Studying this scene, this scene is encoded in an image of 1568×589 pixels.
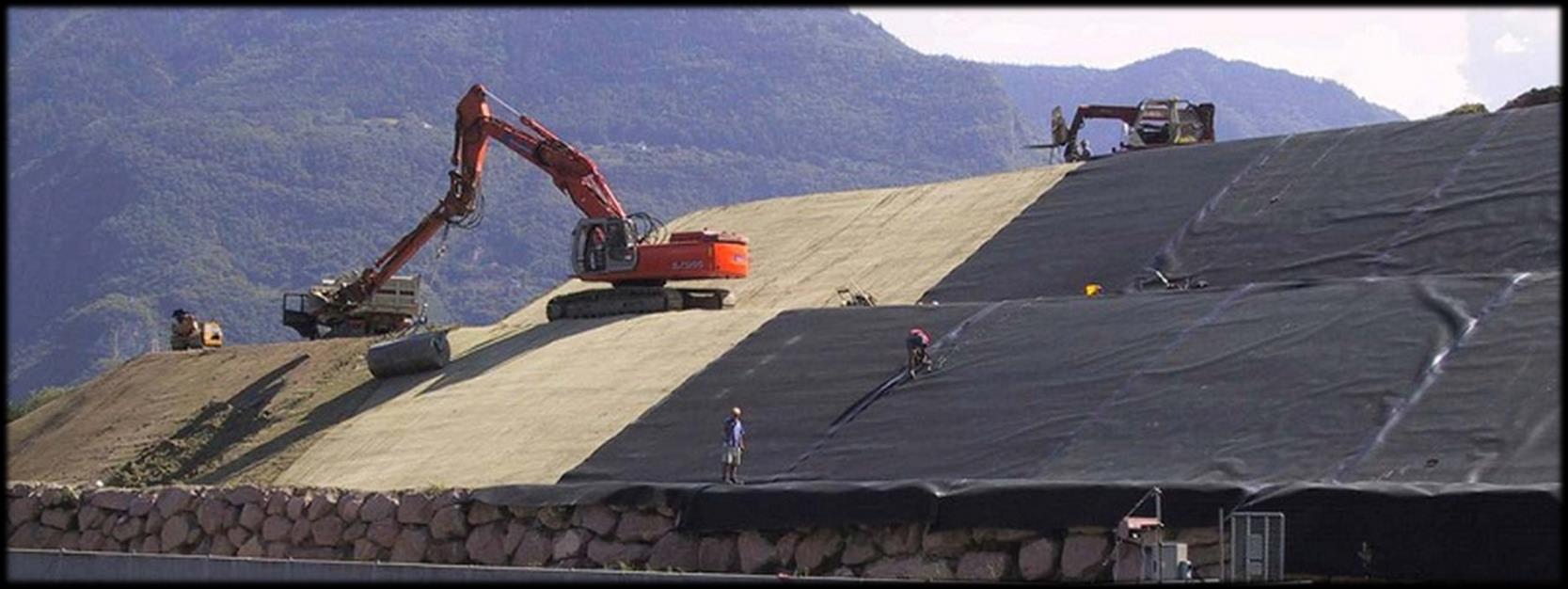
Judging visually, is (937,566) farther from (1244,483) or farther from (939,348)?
(939,348)

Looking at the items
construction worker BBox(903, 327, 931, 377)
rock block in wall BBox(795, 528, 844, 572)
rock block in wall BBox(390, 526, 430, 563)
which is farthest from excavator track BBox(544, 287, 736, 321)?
rock block in wall BBox(795, 528, 844, 572)

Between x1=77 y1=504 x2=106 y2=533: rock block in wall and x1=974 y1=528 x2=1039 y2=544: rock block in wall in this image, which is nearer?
x1=974 y1=528 x2=1039 y2=544: rock block in wall

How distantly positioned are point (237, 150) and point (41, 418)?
138 metres

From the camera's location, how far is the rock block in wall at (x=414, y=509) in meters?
32.1

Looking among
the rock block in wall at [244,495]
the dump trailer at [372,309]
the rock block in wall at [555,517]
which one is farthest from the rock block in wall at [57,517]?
the dump trailer at [372,309]

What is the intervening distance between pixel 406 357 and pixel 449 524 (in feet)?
31.9

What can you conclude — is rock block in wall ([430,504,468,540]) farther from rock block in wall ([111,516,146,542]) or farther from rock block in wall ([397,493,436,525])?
rock block in wall ([111,516,146,542])

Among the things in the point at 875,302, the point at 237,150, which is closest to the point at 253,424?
the point at 875,302

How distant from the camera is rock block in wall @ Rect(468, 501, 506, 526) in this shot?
31.4 metres

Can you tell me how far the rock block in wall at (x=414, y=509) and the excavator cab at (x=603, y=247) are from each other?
12.4 m

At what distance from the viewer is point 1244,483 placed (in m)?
24.8

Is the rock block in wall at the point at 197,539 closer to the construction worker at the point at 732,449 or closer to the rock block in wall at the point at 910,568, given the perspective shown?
the construction worker at the point at 732,449

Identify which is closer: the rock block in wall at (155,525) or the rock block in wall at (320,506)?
the rock block in wall at (320,506)

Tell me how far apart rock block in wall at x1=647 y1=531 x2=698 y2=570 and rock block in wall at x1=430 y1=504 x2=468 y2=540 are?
143 inches
